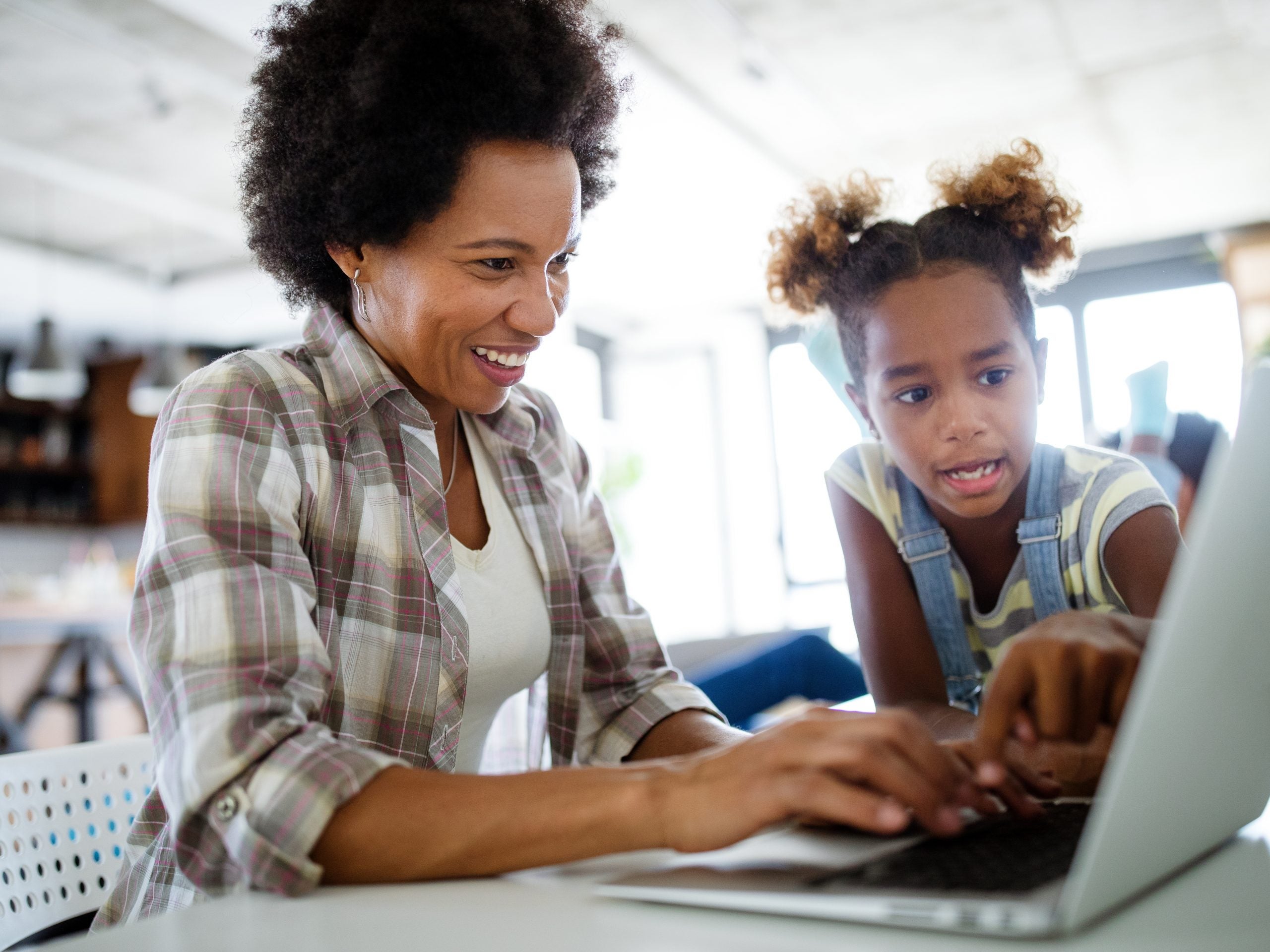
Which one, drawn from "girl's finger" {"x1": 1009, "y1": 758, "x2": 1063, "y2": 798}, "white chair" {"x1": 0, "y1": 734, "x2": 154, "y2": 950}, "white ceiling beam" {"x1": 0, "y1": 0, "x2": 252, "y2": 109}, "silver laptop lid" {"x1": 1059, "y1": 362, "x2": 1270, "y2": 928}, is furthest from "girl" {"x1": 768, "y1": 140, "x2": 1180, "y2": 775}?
"white ceiling beam" {"x1": 0, "y1": 0, "x2": 252, "y2": 109}

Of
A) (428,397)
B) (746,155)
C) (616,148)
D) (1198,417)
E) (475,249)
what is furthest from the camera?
(746,155)

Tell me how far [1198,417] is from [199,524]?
10.4ft

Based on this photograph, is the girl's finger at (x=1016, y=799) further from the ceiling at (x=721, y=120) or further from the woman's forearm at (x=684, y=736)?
the ceiling at (x=721, y=120)

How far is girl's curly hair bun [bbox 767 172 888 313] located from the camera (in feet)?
4.53

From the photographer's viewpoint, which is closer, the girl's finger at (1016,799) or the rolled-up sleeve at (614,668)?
the girl's finger at (1016,799)

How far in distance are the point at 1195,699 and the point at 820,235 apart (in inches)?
39.1

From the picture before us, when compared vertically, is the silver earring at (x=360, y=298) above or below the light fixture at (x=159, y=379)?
below

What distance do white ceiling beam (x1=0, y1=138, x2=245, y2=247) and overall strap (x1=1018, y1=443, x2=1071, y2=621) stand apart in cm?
Result: 400

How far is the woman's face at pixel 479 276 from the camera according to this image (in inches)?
41.9

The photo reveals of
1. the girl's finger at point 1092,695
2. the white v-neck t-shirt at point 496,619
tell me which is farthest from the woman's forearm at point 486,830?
the white v-neck t-shirt at point 496,619

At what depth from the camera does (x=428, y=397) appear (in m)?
1.20

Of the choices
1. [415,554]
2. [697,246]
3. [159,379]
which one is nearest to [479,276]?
[415,554]

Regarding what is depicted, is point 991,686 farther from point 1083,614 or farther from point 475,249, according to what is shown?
point 475,249

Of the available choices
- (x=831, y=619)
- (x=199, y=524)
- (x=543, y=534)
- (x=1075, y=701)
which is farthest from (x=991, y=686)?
(x=831, y=619)
